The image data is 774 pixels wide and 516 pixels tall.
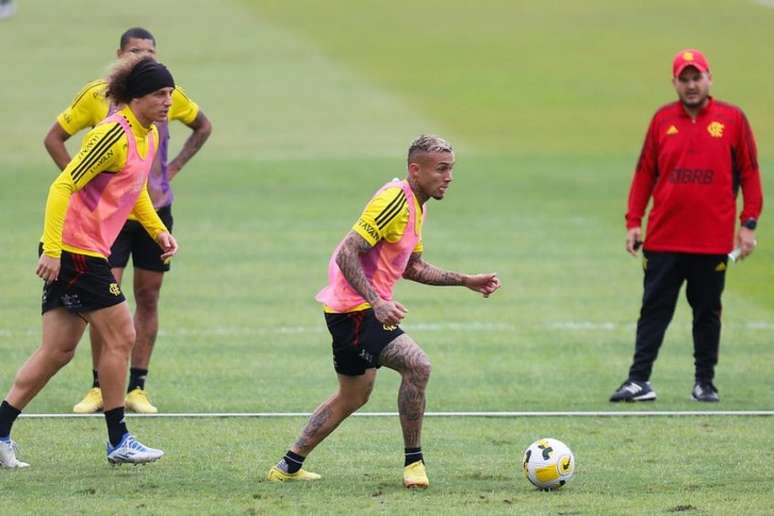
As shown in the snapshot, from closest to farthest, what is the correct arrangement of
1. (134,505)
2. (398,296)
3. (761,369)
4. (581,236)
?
(134,505)
(761,369)
(398,296)
(581,236)

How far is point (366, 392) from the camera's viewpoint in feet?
26.8

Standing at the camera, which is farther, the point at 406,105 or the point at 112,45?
the point at 112,45

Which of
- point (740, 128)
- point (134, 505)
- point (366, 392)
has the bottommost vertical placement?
point (134, 505)

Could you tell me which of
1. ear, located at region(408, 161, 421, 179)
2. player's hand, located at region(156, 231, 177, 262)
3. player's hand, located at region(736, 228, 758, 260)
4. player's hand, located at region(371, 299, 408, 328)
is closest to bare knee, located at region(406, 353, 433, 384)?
player's hand, located at region(371, 299, 408, 328)

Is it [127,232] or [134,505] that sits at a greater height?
[127,232]

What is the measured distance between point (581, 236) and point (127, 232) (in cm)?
952

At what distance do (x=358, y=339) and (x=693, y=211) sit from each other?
12.2 feet

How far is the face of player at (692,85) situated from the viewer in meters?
10.6

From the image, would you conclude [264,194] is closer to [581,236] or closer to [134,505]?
[581,236]

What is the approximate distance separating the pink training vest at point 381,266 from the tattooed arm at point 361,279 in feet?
0.42

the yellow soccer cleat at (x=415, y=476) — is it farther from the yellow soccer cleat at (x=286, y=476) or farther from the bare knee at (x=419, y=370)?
the yellow soccer cleat at (x=286, y=476)

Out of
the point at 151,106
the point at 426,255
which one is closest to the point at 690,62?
the point at 151,106

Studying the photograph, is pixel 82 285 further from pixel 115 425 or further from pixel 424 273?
pixel 424 273

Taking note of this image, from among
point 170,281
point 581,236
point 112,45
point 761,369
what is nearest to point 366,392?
point 761,369
